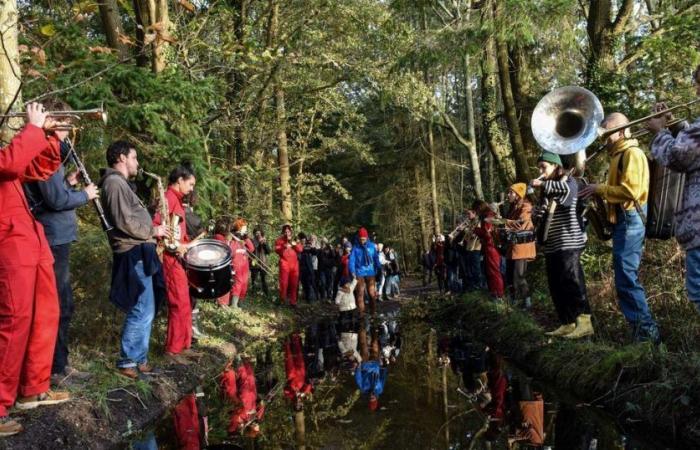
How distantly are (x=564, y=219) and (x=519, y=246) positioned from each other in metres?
1.92

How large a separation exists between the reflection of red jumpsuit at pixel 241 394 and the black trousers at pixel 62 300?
148cm

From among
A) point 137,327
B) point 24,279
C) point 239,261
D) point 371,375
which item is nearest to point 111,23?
point 239,261

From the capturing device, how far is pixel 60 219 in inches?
194

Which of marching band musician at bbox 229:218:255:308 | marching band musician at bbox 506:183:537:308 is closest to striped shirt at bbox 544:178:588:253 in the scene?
marching band musician at bbox 506:183:537:308

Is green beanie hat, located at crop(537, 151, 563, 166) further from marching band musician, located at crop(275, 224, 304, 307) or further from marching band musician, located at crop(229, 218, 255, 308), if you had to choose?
marching band musician, located at crop(275, 224, 304, 307)

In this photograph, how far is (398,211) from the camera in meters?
31.7

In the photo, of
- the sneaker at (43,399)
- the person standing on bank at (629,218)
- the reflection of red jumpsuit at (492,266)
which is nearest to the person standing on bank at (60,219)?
the sneaker at (43,399)

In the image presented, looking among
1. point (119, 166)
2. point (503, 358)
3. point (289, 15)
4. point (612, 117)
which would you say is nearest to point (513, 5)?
point (612, 117)

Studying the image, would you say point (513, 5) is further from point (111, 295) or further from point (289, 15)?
point (289, 15)

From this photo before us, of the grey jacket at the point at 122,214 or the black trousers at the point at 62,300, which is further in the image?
the grey jacket at the point at 122,214

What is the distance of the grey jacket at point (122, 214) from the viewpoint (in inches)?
212

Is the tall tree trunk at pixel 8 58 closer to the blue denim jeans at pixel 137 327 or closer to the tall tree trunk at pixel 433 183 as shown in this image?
the blue denim jeans at pixel 137 327

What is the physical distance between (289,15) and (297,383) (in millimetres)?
11164

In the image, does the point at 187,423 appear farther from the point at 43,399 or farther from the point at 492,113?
the point at 492,113
